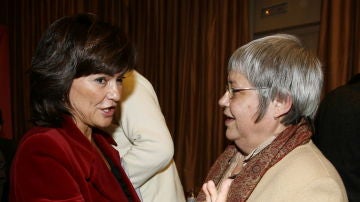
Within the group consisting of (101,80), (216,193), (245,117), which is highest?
(101,80)

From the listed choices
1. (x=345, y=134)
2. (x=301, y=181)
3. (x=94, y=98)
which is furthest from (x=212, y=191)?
(x=345, y=134)

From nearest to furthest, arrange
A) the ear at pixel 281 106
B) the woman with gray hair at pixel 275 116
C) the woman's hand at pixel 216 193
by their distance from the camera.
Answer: the woman's hand at pixel 216 193, the woman with gray hair at pixel 275 116, the ear at pixel 281 106

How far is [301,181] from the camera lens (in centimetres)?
92

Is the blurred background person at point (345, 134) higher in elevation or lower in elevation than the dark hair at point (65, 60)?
lower

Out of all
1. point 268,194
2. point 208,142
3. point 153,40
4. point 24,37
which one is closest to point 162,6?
point 153,40

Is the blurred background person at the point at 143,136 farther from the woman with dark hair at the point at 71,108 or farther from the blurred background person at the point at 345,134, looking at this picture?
the blurred background person at the point at 345,134

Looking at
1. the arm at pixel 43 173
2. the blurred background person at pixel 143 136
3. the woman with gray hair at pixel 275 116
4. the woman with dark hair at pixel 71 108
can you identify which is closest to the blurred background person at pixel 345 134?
the woman with gray hair at pixel 275 116

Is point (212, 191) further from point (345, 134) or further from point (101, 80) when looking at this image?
point (345, 134)

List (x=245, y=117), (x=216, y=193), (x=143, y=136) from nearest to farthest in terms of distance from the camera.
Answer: (x=216, y=193) → (x=245, y=117) → (x=143, y=136)

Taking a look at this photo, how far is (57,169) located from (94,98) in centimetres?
27

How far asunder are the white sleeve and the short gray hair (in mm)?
375

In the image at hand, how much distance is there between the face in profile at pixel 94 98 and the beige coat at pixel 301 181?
52 centimetres

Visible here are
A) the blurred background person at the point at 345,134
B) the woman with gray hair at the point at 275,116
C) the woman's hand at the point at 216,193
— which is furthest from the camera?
the blurred background person at the point at 345,134

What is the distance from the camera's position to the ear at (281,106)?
107cm
